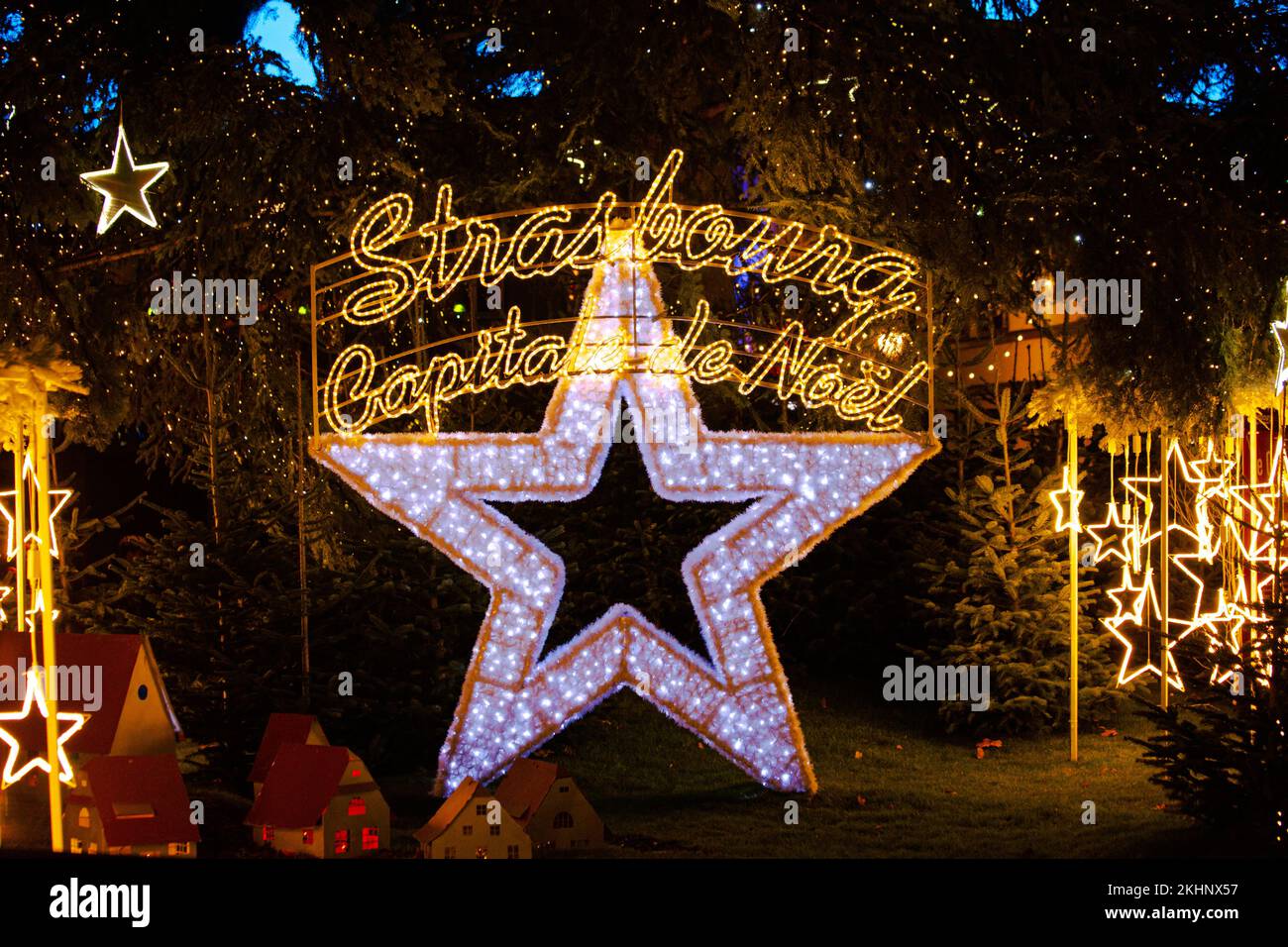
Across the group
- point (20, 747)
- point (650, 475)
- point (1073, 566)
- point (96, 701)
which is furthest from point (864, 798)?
point (20, 747)

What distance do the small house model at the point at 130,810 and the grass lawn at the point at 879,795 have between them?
2447mm

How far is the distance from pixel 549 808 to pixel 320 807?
4.08ft

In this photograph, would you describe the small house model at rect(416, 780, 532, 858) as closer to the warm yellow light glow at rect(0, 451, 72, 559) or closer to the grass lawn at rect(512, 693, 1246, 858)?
the grass lawn at rect(512, 693, 1246, 858)

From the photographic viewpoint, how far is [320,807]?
8352 mm

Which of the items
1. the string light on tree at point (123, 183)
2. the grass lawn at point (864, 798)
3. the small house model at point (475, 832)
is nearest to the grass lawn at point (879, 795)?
the grass lawn at point (864, 798)

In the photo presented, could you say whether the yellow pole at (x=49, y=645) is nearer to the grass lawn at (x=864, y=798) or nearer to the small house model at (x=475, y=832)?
the grass lawn at (x=864, y=798)

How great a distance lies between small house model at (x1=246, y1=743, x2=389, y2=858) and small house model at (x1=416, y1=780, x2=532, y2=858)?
59 cm

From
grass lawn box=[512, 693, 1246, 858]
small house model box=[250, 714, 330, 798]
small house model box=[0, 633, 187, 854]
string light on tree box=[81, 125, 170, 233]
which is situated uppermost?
string light on tree box=[81, 125, 170, 233]

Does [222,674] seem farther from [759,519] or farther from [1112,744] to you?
[1112,744]

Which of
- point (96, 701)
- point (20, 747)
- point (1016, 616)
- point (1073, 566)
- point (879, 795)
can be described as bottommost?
point (879, 795)

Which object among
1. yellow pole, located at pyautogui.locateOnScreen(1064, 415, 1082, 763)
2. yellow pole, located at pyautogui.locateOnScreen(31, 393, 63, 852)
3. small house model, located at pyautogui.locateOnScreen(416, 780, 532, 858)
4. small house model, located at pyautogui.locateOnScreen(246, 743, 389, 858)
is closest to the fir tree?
yellow pole, located at pyautogui.locateOnScreen(1064, 415, 1082, 763)

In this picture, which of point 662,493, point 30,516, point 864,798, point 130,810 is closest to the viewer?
point 130,810

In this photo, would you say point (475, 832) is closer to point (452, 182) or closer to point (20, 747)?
point (20, 747)

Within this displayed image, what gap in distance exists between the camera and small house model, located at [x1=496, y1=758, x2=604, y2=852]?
8.44 m
